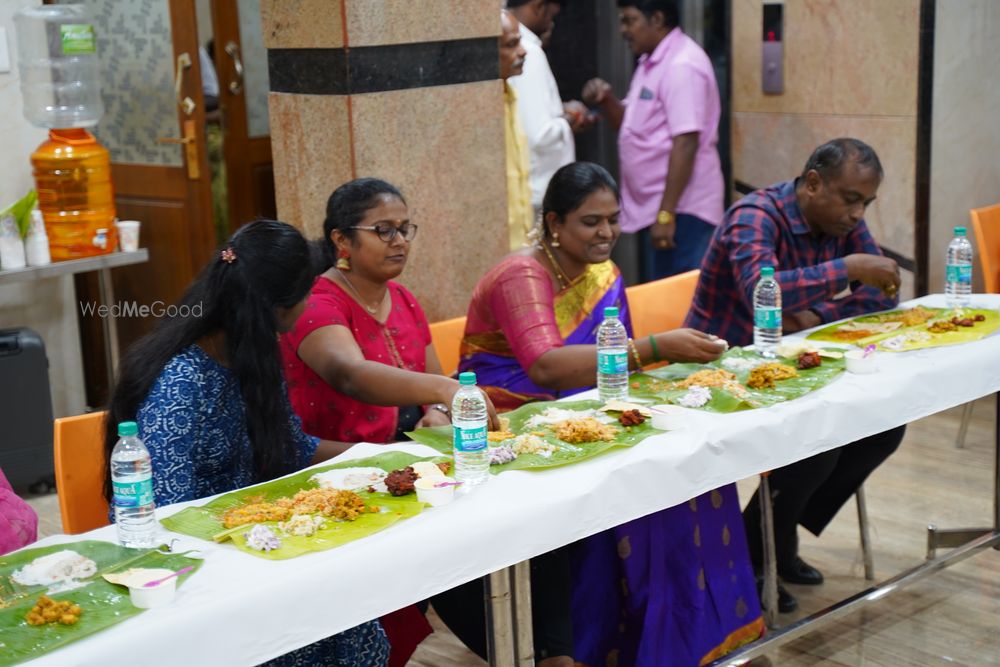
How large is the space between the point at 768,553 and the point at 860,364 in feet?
1.83

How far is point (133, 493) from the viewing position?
83.0 inches

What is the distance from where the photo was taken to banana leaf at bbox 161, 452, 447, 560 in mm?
2084

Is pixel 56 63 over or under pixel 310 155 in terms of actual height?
over

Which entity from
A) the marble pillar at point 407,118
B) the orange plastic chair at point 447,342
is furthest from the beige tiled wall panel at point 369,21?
the orange plastic chair at point 447,342

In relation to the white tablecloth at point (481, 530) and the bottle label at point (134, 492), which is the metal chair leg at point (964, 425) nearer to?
the white tablecloth at point (481, 530)

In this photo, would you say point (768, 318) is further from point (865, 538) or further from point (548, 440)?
point (548, 440)

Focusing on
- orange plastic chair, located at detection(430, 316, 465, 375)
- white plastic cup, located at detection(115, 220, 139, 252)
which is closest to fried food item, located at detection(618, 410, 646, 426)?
orange plastic chair, located at detection(430, 316, 465, 375)

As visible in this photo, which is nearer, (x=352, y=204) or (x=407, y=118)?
(x=352, y=204)

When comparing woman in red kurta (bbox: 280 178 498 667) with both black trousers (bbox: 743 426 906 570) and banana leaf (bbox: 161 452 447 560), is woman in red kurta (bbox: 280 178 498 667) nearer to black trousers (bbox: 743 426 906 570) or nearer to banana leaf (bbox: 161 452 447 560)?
banana leaf (bbox: 161 452 447 560)

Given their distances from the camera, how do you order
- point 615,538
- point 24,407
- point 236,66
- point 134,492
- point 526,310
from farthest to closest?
1. point 236,66
2. point 24,407
3. point 526,310
4. point 615,538
5. point 134,492

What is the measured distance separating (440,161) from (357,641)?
79.3 inches

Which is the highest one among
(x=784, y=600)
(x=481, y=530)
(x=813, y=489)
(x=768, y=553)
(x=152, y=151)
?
(x=152, y=151)

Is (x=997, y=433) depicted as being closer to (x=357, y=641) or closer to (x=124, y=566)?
(x=357, y=641)

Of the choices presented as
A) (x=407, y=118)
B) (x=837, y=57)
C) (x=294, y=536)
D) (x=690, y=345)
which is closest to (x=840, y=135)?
(x=837, y=57)
